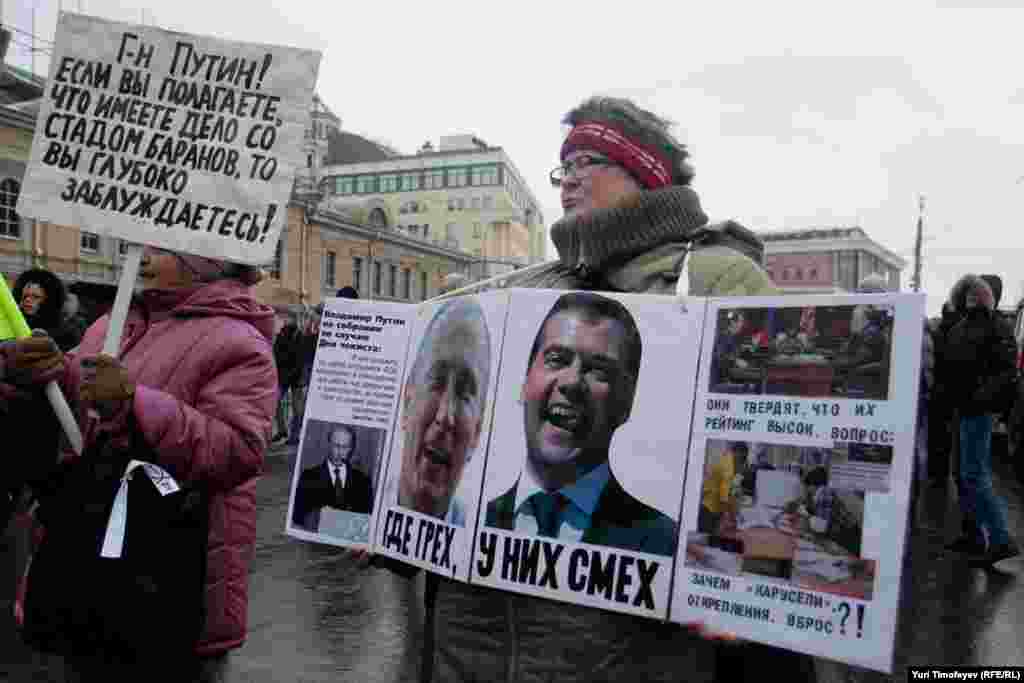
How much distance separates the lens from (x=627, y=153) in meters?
2.16

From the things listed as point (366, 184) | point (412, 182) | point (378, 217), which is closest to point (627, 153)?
point (378, 217)

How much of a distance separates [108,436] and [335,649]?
90.3 inches

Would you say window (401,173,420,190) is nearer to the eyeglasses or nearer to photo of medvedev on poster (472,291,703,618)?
the eyeglasses

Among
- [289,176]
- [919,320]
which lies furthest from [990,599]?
[289,176]

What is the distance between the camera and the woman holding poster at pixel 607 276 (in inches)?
63.4

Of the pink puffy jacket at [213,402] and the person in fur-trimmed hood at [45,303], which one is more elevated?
the person in fur-trimmed hood at [45,303]

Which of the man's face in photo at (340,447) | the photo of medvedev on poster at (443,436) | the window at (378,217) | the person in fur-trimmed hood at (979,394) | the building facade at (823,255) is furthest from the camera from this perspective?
the building facade at (823,255)

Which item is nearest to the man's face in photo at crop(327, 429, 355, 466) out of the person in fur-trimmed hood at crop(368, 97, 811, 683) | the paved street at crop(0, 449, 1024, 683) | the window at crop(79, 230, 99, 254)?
Answer: the person in fur-trimmed hood at crop(368, 97, 811, 683)

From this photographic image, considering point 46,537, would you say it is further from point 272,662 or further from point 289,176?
point 272,662

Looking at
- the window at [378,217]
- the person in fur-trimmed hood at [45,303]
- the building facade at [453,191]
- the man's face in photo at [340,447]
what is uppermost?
the building facade at [453,191]

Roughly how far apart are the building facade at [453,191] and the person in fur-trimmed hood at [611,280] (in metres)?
A: 85.3

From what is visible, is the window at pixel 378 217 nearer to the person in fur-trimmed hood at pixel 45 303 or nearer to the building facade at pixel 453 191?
the building facade at pixel 453 191

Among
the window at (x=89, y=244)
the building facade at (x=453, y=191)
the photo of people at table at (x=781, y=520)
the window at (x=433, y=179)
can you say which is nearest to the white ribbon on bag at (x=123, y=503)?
the photo of people at table at (x=781, y=520)

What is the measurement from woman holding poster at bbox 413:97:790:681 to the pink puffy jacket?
681 millimetres
